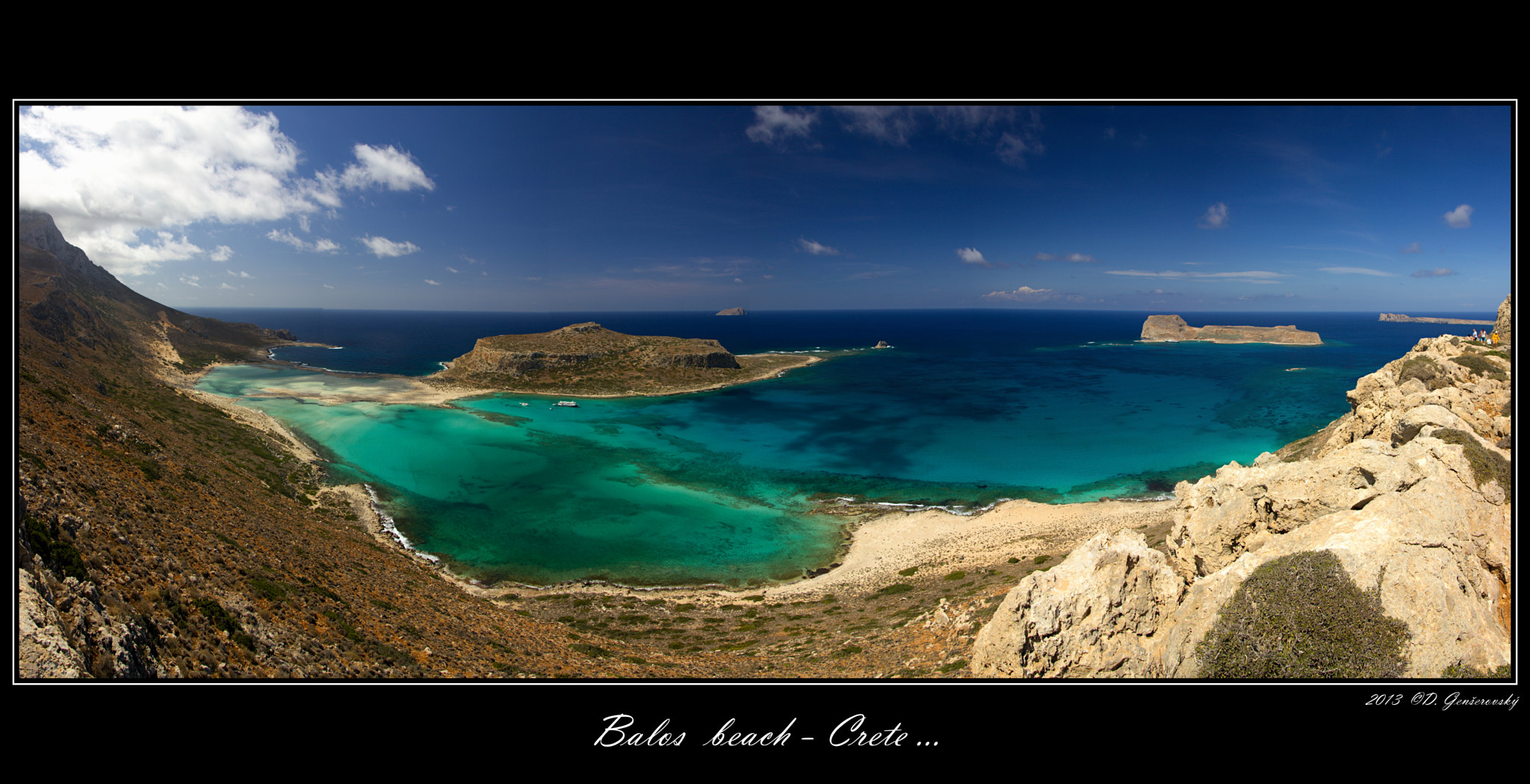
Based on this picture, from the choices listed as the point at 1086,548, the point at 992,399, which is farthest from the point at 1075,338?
the point at 1086,548

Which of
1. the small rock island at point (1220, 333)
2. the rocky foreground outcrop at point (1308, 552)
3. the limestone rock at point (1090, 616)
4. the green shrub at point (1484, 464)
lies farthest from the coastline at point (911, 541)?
the small rock island at point (1220, 333)

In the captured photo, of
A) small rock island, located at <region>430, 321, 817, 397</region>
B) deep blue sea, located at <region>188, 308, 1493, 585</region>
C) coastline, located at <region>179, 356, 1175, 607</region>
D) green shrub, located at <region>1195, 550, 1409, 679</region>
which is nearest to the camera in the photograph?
green shrub, located at <region>1195, 550, 1409, 679</region>

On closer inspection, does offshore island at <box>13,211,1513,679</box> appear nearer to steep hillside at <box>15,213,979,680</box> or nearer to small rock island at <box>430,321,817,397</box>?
steep hillside at <box>15,213,979,680</box>

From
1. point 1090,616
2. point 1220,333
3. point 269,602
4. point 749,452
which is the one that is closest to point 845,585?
point 1090,616

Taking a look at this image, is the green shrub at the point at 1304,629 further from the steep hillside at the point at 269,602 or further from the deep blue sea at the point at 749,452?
the deep blue sea at the point at 749,452

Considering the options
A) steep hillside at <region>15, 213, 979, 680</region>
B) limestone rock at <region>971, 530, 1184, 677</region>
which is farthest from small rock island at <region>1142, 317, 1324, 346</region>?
limestone rock at <region>971, 530, 1184, 677</region>

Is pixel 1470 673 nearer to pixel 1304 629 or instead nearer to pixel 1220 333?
pixel 1304 629
